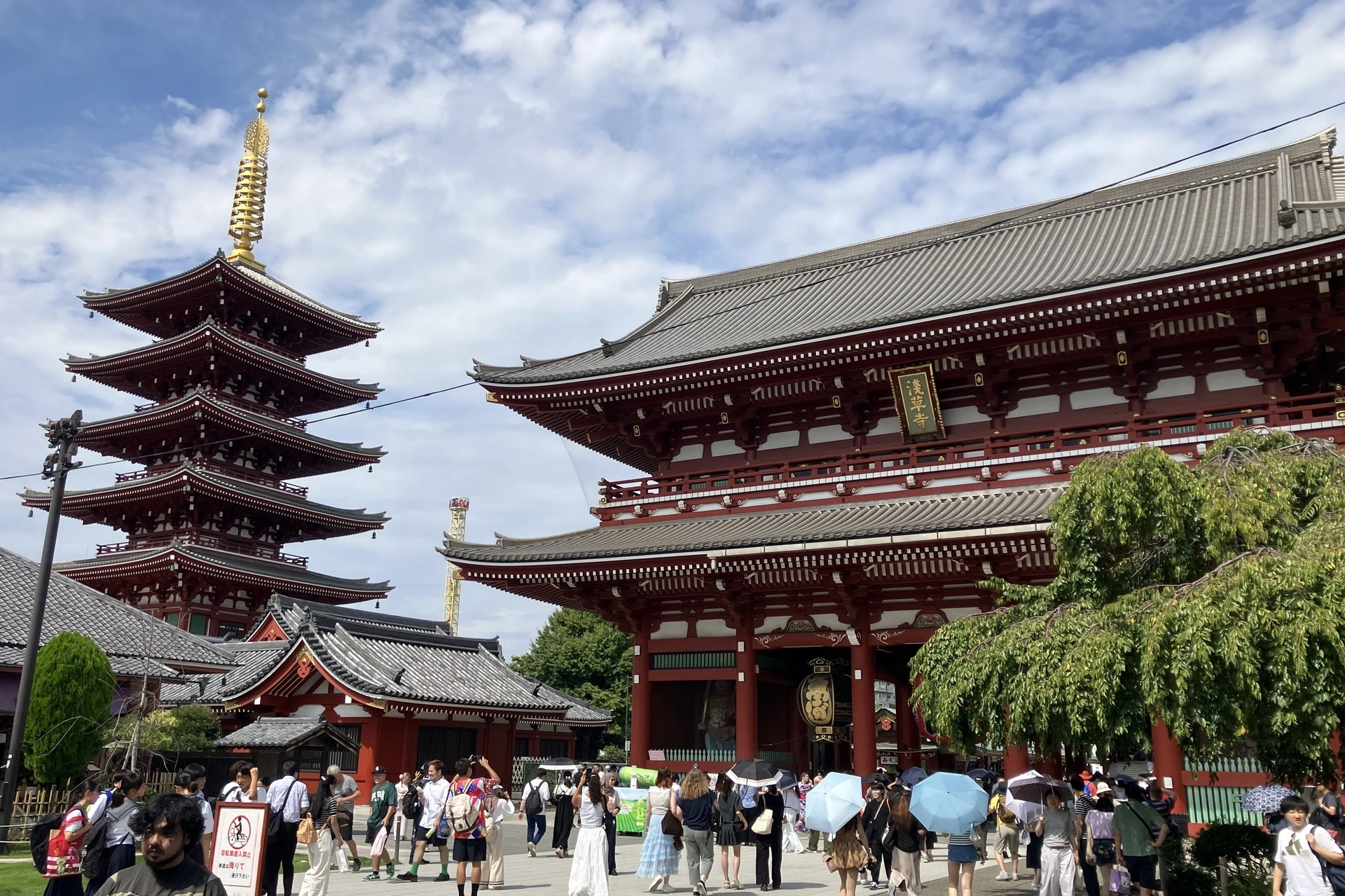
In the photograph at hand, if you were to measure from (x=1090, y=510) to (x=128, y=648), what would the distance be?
72.2 ft

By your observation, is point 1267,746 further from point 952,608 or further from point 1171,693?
point 952,608

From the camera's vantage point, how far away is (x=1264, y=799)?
13047 millimetres

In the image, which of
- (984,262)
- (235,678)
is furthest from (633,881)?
(235,678)

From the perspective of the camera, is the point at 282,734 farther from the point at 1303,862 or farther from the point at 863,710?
the point at 1303,862

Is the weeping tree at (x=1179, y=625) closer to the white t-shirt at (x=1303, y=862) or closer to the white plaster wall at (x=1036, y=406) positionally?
the white t-shirt at (x=1303, y=862)

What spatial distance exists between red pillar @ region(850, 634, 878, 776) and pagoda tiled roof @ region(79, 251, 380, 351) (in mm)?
34213

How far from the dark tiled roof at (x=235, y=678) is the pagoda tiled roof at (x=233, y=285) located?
16.7 meters

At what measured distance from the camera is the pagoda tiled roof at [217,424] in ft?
140

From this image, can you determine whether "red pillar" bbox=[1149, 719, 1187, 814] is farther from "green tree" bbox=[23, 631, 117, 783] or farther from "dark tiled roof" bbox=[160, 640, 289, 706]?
"dark tiled roof" bbox=[160, 640, 289, 706]

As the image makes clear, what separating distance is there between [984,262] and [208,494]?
32385 millimetres

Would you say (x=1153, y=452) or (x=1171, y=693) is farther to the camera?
(x=1153, y=452)

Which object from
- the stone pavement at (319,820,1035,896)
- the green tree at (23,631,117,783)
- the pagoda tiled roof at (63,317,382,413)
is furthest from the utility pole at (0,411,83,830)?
the pagoda tiled roof at (63,317,382,413)

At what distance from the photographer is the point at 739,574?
20.3 m

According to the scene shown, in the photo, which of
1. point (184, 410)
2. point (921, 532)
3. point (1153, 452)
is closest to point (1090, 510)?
point (1153, 452)
